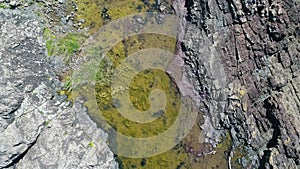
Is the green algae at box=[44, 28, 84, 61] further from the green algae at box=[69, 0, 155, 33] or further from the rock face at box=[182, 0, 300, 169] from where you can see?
the rock face at box=[182, 0, 300, 169]

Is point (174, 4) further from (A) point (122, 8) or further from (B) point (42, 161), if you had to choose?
(B) point (42, 161)

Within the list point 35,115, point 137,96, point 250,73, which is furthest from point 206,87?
point 35,115

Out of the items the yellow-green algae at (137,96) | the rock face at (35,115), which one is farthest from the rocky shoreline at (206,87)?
the yellow-green algae at (137,96)

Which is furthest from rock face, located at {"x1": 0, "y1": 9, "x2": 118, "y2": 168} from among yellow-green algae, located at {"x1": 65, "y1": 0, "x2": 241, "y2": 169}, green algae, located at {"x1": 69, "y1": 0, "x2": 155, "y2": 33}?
green algae, located at {"x1": 69, "y1": 0, "x2": 155, "y2": 33}

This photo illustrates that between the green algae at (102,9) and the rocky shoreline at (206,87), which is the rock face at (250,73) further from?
the green algae at (102,9)

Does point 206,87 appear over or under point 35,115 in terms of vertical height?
over

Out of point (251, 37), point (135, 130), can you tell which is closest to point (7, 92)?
point (135, 130)

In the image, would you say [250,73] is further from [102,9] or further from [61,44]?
[61,44]
